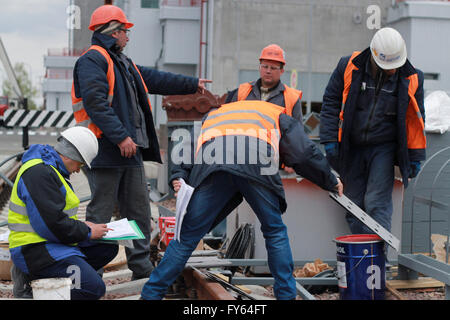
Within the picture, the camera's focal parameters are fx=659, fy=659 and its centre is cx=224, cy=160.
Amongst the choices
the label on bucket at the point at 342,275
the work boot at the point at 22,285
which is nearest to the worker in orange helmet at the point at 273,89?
the label on bucket at the point at 342,275

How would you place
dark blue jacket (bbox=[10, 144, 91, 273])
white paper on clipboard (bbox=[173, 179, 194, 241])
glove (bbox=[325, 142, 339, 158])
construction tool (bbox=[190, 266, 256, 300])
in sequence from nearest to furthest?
dark blue jacket (bbox=[10, 144, 91, 273]) < white paper on clipboard (bbox=[173, 179, 194, 241]) < construction tool (bbox=[190, 266, 256, 300]) < glove (bbox=[325, 142, 339, 158])

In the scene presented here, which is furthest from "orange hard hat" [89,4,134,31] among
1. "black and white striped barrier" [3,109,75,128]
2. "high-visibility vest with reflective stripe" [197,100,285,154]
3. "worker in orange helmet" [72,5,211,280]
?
"black and white striped barrier" [3,109,75,128]

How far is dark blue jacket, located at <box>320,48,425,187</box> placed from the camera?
18.9 feet

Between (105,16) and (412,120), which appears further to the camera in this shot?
(412,120)

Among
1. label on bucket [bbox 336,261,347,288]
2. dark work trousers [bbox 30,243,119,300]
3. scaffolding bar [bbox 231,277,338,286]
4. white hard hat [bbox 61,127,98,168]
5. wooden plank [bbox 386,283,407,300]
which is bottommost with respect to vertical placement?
scaffolding bar [bbox 231,277,338,286]

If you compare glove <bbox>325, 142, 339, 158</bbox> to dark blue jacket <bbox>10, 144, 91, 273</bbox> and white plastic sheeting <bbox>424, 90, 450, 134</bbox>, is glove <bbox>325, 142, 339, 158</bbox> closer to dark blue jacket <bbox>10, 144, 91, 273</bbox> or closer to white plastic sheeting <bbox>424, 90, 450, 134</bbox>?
Answer: white plastic sheeting <bbox>424, 90, 450, 134</bbox>

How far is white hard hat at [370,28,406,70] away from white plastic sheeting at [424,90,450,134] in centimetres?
158

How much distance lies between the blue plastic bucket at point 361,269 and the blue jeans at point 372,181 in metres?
0.66

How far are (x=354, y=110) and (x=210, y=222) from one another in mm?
2058

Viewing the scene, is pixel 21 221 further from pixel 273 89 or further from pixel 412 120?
pixel 412 120

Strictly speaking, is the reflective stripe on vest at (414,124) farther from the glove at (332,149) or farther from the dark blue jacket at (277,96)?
the dark blue jacket at (277,96)

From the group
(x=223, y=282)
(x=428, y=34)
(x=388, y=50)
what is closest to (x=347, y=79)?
(x=388, y=50)

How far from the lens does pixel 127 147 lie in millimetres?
5250
